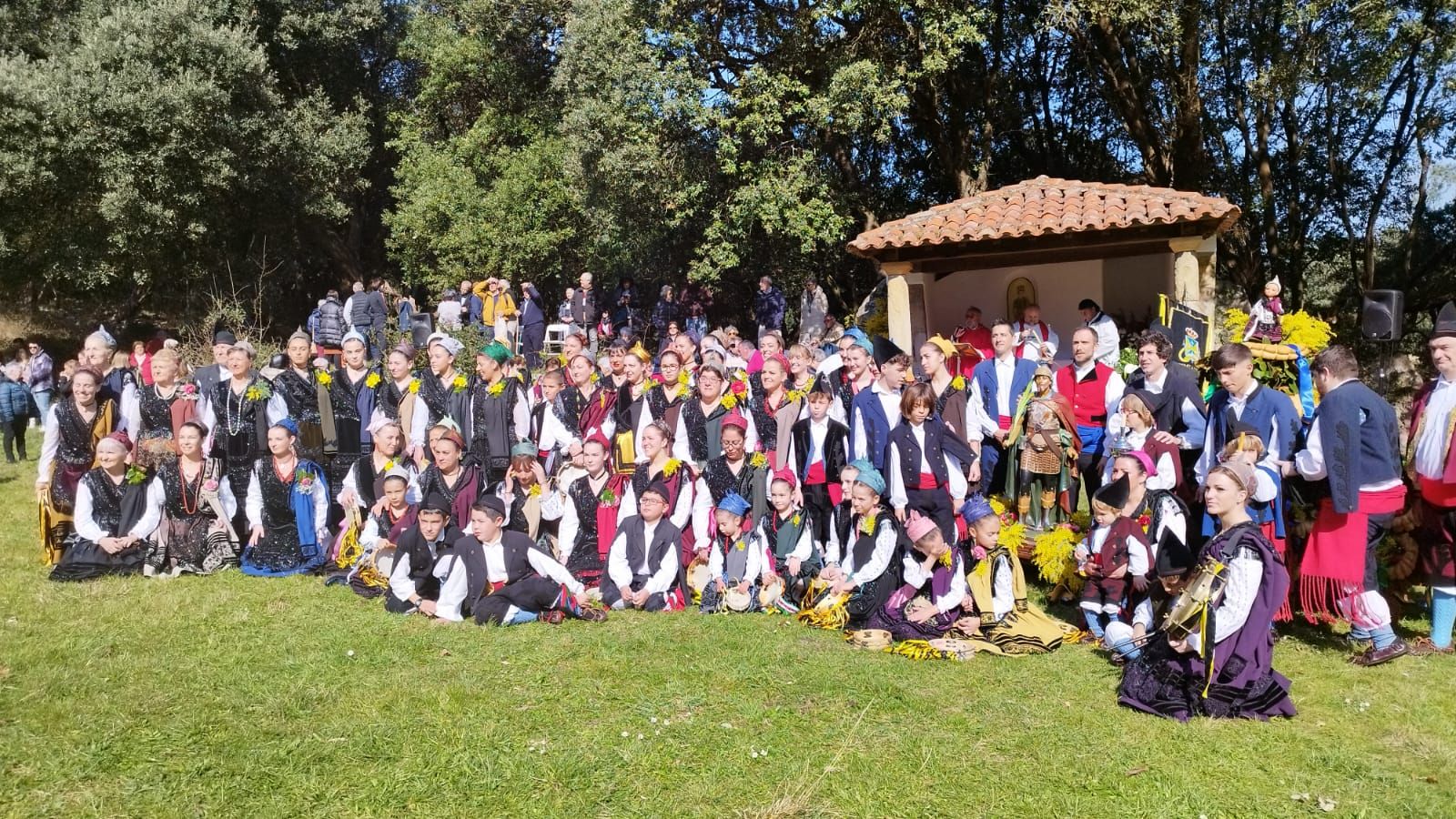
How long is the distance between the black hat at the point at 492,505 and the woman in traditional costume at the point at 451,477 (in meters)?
0.60

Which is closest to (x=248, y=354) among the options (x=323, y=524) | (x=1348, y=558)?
(x=323, y=524)

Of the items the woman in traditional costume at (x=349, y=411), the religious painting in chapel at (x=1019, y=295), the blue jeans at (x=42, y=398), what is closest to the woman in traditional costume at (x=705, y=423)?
the woman in traditional costume at (x=349, y=411)

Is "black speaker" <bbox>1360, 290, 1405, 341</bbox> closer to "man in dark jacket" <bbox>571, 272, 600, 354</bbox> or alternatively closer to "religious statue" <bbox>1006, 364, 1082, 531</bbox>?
"religious statue" <bbox>1006, 364, 1082, 531</bbox>

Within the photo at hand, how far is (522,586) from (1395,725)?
14.3ft

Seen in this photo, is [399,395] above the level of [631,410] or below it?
above

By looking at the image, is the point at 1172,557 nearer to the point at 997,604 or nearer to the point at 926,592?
the point at 997,604

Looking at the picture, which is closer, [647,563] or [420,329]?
[647,563]

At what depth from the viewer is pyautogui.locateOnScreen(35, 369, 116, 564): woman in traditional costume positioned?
22.1 ft

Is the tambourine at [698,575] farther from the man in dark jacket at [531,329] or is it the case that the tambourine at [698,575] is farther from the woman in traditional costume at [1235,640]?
the man in dark jacket at [531,329]

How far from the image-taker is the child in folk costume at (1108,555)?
15.8ft

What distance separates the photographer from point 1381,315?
6.46 metres

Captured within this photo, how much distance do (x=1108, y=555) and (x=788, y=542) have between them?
77.5 inches

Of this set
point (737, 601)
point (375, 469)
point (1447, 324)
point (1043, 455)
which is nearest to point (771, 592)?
point (737, 601)

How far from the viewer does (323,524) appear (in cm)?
670
